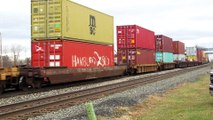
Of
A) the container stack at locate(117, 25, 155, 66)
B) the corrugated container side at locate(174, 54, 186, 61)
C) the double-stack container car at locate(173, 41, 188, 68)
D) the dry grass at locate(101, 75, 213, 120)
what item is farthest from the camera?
the corrugated container side at locate(174, 54, 186, 61)

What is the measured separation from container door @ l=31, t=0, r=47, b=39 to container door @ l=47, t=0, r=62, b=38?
0.79 feet

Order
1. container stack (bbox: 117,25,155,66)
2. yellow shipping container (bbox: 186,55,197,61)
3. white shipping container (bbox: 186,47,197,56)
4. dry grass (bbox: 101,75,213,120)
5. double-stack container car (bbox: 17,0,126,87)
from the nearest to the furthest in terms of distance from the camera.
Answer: dry grass (bbox: 101,75,213,120) < double-stack container car (bbox: 17,0,126,87) < container stack (bbox: 117,25,155,66) < yellow shipping container (bbox: 186,55,197,61) < white shipping container (bbox: 186,47,197,56)

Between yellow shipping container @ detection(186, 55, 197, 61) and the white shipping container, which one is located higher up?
the white shipping container

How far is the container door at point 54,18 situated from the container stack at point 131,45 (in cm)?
1376

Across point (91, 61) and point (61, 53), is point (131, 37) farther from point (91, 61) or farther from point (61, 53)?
point (61, 53)

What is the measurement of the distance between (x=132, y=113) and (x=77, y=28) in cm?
1040

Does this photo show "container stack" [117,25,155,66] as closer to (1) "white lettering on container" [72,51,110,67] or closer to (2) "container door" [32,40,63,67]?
(1) "white lettering on container" [72,51,110,67]

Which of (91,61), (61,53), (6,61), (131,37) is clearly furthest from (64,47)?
(131,37)

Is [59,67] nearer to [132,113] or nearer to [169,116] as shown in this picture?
[132,113]

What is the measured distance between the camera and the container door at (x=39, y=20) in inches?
734

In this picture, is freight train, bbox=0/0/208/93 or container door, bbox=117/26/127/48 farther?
container door, bbox=117/26/127/48

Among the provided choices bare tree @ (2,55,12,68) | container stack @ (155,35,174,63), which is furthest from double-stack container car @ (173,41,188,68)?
bare tree @ (2,55,12,68)

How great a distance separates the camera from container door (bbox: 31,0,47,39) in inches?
734

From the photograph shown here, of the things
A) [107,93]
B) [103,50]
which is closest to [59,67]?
[107,93]
